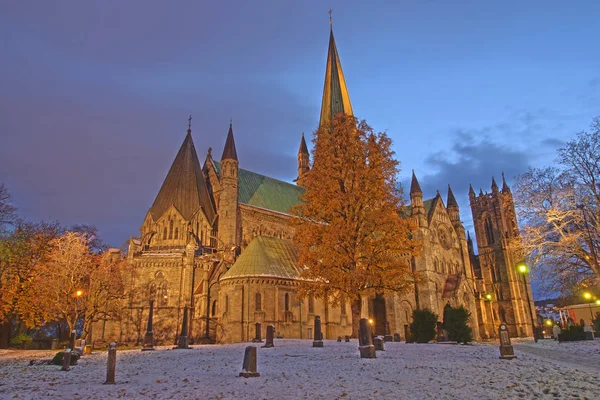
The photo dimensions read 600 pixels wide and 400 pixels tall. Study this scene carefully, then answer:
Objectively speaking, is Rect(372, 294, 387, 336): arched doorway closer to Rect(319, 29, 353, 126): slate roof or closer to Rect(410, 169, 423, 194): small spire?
Rect(410, 169, 423, 194): small spire

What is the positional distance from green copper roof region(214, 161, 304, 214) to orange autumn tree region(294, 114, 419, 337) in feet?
70.6

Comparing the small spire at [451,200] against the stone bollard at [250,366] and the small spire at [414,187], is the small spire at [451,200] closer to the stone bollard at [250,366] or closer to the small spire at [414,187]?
the small spire at [414,187]

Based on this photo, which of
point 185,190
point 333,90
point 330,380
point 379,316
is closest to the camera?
point 330,380

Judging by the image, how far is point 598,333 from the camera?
28.4m

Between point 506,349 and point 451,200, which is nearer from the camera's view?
point 506,349

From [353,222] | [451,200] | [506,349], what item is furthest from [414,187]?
[506,349]

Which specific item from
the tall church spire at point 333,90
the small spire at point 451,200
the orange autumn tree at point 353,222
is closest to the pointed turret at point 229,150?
the tall church spire at point 333,90

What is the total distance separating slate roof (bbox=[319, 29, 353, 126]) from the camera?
58250 millimetres

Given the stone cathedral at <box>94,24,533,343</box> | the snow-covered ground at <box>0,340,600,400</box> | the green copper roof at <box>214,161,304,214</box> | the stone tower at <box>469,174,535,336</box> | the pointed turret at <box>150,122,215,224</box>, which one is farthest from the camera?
the stone tower at <box>469,174,535,336</box>

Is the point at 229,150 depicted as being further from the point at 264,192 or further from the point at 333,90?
the point at 333,90

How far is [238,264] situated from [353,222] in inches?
650

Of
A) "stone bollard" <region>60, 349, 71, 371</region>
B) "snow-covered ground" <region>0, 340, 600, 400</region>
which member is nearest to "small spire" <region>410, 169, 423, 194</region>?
"snow-covered ground" <region>0, 340, 600, 400</region>

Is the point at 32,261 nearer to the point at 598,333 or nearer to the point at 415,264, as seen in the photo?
the point at 415,264

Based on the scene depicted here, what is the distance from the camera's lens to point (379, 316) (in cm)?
4706
